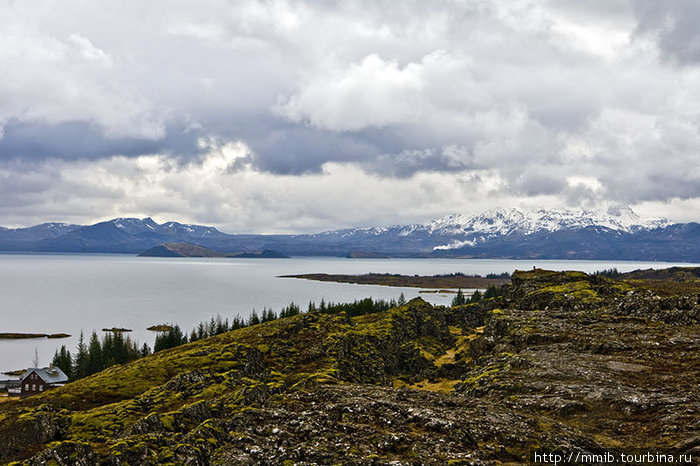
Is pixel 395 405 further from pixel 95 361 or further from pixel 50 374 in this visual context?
pixel 50 374

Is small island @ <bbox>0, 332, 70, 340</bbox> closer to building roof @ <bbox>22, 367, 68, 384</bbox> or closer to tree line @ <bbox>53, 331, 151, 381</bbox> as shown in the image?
tree line @ <bbox>53, 331, 151, 381</bbox>

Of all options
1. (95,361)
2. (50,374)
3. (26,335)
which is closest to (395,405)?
(95,361)

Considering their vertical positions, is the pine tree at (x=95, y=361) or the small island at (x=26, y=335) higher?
the pine tree at (x=95, y=361)

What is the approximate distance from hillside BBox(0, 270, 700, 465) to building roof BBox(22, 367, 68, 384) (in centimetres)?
5809

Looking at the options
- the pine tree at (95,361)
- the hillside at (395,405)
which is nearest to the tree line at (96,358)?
the pine tree at (95,361)

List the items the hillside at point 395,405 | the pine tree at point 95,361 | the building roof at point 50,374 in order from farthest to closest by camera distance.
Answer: the pine tree at point 95,361, the building roof at point 50,374, the hillside at point 395,405

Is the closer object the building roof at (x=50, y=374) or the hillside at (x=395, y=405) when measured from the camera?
the hillside at (x=395, y=405)

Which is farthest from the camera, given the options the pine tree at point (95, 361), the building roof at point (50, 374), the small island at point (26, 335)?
the small island at point (26, 335)

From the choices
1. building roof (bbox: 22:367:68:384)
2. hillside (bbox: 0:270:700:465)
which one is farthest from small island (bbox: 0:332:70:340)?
hillside (bbox: 0:270:700:465)

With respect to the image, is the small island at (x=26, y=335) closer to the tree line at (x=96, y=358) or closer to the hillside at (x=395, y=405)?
the tree line at (x=96, y=358)

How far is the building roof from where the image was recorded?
98.0 metres

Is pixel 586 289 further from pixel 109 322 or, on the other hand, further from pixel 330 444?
pixel 109 322

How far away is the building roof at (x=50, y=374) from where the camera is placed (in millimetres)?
98037

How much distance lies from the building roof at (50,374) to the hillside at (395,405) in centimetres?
5809
